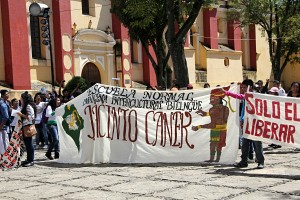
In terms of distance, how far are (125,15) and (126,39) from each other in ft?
34.9

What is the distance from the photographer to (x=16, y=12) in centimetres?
2447

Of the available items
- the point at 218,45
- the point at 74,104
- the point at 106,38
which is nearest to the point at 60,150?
the point at 74,104

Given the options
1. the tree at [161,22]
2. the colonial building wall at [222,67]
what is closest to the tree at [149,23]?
the tree at [161,22]

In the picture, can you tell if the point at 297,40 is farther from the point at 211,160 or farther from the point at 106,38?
the point at 211,160

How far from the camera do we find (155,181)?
330 inches

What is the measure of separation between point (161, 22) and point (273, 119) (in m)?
11.4

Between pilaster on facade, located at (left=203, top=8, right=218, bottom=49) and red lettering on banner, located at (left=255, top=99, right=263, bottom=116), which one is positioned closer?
red lettering on banner, located at (left=255, top=99, right=263, bottom=116)

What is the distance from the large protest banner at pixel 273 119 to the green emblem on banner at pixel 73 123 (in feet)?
12.4

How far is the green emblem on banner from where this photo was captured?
11.2 metres

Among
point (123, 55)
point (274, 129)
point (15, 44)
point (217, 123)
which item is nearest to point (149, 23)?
point (15, 44)

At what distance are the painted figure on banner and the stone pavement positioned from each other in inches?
14.4

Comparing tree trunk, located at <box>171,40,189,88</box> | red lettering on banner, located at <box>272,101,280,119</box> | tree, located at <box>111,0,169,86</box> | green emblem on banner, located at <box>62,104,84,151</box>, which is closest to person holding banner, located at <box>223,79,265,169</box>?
red lettering on banner, located at <box>272,101,280,119</box>

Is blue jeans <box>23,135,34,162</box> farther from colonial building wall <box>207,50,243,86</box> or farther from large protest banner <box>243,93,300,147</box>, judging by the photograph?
colonial building wall <box>207,50,243,86</box>

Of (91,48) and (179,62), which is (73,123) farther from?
(91,48)
